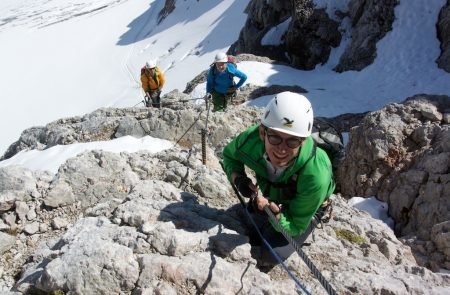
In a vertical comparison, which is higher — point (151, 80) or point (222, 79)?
point (222, 79)

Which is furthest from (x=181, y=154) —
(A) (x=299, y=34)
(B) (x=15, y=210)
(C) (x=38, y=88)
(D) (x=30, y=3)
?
(D) (x=30, y=3)

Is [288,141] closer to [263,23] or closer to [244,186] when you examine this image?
[244,186]

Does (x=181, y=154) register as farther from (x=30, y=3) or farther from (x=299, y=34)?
(x=30, y=3)

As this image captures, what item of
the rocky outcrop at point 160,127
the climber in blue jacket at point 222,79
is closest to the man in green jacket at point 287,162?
the rocky outcrop at point 160,127

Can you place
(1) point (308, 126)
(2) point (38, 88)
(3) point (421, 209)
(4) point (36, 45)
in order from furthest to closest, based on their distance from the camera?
1. (4) point (36, 45)
2. (2) point (38, 88)
3. (3) point (421, 209)
4. (1) point (308, 126)

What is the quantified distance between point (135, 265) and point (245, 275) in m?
1.25

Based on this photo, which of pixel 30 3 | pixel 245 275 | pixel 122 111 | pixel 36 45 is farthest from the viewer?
pixel 30 3

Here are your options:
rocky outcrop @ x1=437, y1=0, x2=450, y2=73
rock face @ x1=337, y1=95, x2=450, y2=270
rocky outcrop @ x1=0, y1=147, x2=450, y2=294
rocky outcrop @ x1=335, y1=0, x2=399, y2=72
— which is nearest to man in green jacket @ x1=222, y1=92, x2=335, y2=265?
rocky outcrop @ x1=0, y1=147, x2=450, y2=294

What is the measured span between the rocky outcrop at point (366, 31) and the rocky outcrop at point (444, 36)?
→ 323 centimetres

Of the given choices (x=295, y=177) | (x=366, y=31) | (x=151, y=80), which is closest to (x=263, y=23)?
(x=366, y=31)

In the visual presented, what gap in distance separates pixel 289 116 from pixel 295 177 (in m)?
0.71

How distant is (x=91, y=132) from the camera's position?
1459 cm

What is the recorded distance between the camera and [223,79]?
47.7 ft

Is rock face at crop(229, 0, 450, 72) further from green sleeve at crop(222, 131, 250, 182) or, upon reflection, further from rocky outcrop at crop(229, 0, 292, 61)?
green sleeve at crop(222, 131, 250, 182)
